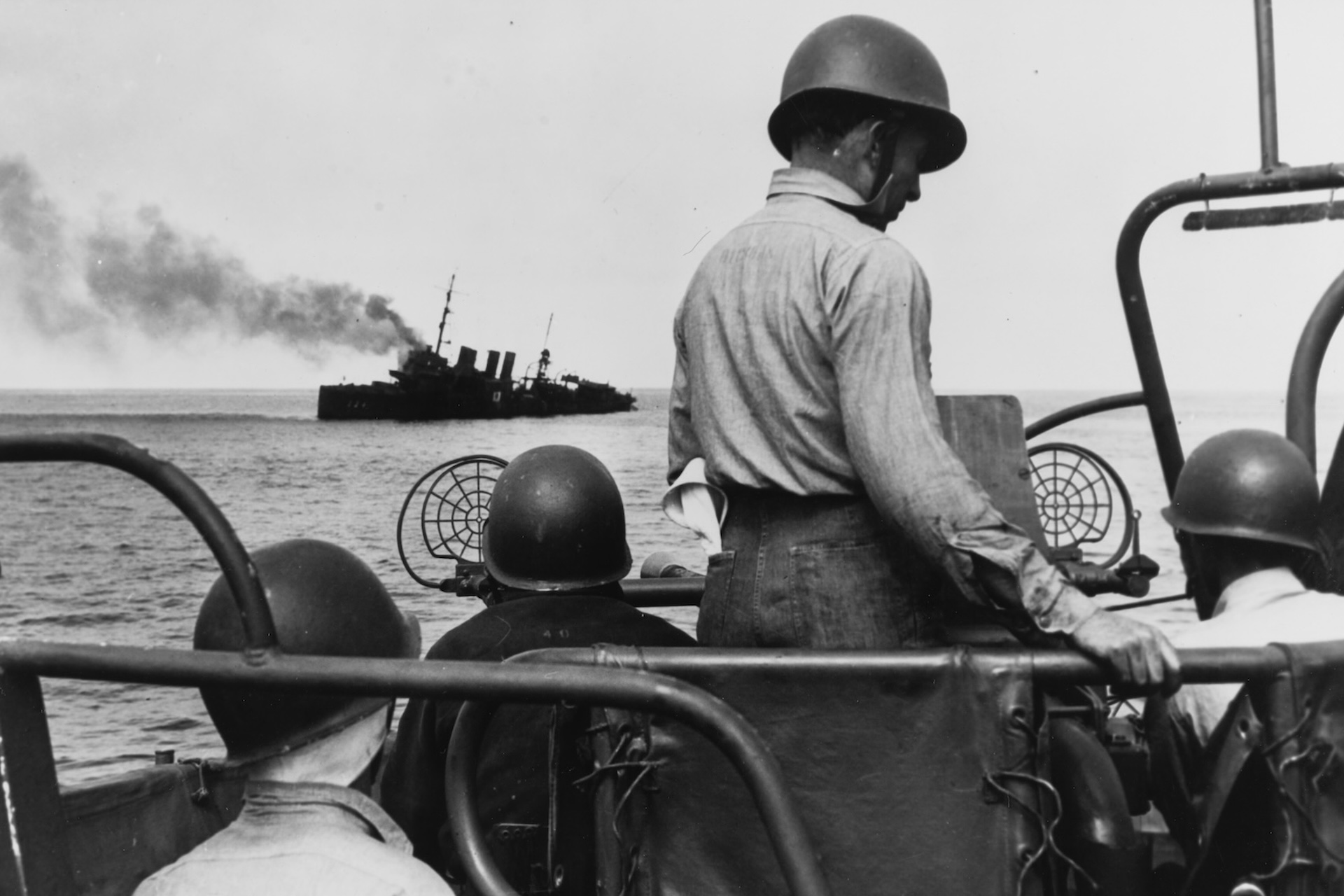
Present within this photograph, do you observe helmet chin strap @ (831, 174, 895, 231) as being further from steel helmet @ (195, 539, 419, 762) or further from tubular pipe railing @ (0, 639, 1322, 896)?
steel helmet @ (195, 539, 419, 762)

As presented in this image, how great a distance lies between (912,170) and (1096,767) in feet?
4.29

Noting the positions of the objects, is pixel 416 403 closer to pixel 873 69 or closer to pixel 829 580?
pixel 873 69

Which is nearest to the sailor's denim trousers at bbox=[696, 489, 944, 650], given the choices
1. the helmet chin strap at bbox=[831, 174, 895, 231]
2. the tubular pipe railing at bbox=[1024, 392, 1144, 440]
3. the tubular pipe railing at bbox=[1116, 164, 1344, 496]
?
the helmet chin strap at bbox=[831, 174, 895, 231]

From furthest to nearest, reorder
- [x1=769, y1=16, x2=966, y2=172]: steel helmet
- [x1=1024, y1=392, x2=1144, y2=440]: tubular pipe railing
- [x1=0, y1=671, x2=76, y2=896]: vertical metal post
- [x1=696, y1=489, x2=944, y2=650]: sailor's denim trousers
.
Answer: [x1=1024, y1=392, x2=1144, y2=440]: tubular pipe railing, [x1=769, y1=16, x2=966, y2=172]: steel helmet, [x1=696, y1=489, x2=944, y2=650]: sailor's denim trousers, [x1=0, y1=671, x2=76, y2=896]: vertical metal post

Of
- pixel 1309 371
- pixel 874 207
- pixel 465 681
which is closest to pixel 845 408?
pixel 874 207

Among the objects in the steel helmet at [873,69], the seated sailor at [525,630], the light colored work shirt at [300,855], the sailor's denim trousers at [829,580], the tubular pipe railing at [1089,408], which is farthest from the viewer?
the tubular pipe railing at [1089,408]

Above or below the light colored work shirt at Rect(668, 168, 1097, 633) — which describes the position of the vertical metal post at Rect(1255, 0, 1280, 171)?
above

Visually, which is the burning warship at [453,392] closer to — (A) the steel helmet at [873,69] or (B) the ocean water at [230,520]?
(B) the ocean water at [230,520]

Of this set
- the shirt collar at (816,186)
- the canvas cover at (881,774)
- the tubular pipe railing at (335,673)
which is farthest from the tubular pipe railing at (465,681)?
the shirt collar at (816,186)

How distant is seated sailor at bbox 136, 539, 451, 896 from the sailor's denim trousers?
72 cm

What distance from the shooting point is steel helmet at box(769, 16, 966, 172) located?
8.83ft

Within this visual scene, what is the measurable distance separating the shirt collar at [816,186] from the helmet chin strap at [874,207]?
0.01 metres

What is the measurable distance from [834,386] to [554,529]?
5.82ft

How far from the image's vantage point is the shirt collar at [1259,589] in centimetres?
284
